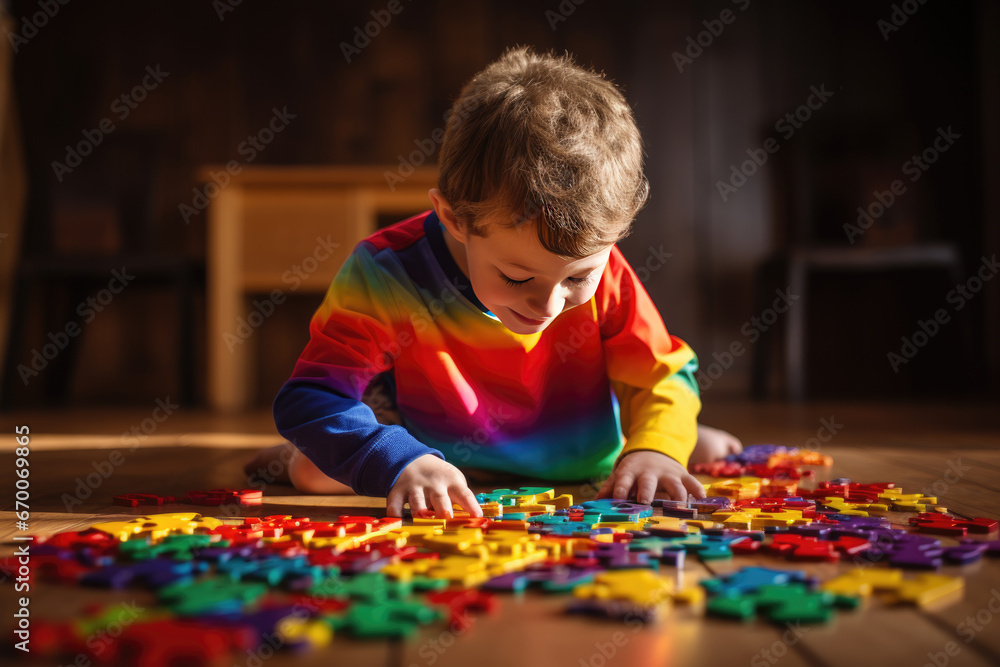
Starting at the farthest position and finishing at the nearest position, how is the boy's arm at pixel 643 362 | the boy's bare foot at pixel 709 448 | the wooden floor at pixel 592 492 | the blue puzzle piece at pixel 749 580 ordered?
the boy's bare foot at pixel 709 448, the boy's arm at pixel 643 362, the blue puzzle piece at pixel 749 580, the wooden floor at pixel 592 492

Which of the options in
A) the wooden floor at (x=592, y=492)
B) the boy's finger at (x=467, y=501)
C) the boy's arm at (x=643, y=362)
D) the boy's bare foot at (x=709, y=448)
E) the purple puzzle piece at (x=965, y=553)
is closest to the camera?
the wooden floor at (x=592, y=492)

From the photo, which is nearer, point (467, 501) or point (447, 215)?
point (467, 501)

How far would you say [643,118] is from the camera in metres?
3.46

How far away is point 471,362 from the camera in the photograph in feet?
4.01

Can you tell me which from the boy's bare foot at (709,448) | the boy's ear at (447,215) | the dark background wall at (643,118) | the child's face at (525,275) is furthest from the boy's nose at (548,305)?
the dark background wall at (643,118)

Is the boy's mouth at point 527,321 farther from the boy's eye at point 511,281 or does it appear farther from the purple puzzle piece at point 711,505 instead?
the purple puzzle piece at point 711,505

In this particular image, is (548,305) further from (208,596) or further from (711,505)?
(208,596)

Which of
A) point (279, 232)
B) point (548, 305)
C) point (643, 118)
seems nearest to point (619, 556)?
point (548, 305)

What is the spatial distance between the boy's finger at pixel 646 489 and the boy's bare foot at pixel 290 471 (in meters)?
0.42

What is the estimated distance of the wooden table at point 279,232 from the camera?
2891 millimetres

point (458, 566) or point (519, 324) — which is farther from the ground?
point (519, 324)

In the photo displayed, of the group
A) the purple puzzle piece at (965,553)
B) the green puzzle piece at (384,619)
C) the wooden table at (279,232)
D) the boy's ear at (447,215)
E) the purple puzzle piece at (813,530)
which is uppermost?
the wooden table at (279,232)

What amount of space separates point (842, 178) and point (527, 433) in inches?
99.6

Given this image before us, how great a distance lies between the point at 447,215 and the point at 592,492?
47 cm
